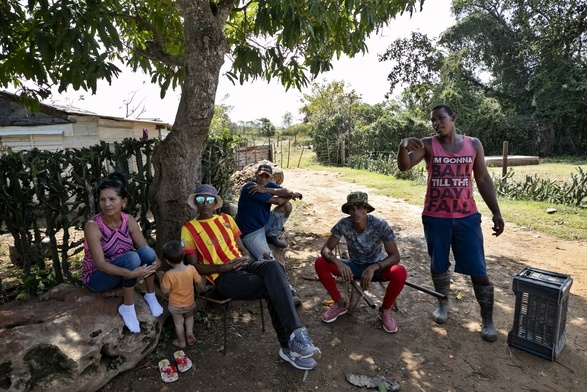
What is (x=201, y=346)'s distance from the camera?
10.1 feet

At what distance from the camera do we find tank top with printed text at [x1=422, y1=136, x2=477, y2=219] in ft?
10.5

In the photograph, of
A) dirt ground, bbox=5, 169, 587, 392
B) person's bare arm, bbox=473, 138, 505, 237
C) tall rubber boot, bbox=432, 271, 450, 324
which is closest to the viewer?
dirt ground, bbox=5, 169, 587, 392

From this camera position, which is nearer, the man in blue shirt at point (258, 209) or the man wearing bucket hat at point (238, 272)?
the man wearing bucket hat at point (238, 272)

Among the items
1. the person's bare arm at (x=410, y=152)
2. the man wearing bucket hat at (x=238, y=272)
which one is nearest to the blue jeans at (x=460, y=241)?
the person's bare arm at (x=410, y=152)

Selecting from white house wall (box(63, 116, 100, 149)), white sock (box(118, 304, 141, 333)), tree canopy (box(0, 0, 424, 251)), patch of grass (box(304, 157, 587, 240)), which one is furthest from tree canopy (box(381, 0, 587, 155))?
white sock (box(118, 304, 141, 333))

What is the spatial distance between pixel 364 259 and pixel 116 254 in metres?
2.23

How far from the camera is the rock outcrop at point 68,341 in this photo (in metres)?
2.28

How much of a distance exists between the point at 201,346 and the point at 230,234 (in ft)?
3.31

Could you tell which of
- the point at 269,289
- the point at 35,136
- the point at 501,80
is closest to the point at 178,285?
the point at 269,289

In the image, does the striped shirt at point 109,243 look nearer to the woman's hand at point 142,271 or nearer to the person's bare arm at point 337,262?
the woman's hand at point 142,271

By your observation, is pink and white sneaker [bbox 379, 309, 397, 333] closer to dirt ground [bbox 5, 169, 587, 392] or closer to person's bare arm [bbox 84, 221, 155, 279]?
dirt ground [bbox 5, 169, 587, 392]

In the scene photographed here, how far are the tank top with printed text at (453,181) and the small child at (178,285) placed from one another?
7.50ft

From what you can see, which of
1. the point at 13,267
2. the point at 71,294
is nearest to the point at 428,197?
the point at 71,294

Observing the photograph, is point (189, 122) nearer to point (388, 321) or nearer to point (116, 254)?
point (116, 254)
